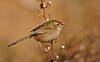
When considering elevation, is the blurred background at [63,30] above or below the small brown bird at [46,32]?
below

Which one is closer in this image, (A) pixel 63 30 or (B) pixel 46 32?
(B) pixel 46 32

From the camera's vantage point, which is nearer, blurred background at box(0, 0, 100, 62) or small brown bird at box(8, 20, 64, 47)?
small brown bird at box(8, 20, 64, 47)

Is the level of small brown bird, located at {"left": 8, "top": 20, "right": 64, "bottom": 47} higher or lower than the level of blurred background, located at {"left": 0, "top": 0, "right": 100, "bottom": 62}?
higher

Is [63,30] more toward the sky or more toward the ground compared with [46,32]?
more toward the ground

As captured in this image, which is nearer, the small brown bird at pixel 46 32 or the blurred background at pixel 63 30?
the small brown bird at pixel 46 32

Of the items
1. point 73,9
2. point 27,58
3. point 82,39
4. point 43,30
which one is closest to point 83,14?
point 73,9
